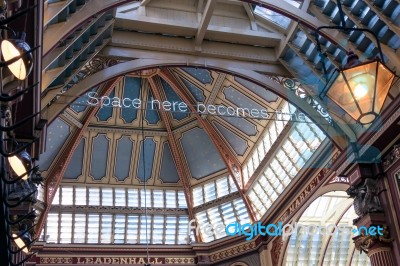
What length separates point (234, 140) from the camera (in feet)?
58.7

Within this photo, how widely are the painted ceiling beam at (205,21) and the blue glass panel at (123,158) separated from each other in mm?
6993

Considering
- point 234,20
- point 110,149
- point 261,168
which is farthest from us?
point 110,149

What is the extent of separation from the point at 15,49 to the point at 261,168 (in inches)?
539

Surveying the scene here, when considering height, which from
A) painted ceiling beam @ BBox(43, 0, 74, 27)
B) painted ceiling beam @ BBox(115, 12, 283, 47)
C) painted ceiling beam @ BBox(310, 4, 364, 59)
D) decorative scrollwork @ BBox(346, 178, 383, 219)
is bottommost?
decorative scrollwork @ BBox(346, 178, 383, 219)

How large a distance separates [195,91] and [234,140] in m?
2.09

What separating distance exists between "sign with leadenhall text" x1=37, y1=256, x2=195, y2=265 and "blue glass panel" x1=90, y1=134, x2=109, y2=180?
271 cm

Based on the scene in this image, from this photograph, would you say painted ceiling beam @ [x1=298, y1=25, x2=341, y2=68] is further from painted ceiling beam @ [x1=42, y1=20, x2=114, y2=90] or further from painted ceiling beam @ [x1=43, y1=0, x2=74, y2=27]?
painted ceiling beam @ [x1=43, y1=0, x2=74, y2=27]

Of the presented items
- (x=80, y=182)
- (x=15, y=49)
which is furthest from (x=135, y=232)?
(x=15, y=49)

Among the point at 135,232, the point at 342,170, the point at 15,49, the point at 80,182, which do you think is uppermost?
the point at 80,182

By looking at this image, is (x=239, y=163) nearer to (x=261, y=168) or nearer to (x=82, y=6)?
(x=261, y=168)

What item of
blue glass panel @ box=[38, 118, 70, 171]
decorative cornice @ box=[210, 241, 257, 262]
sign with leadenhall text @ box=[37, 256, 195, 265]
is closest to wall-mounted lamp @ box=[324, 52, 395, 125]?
decorative cornice @ box=[210, 241, 257, 262]

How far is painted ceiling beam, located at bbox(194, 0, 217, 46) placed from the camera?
11.3m

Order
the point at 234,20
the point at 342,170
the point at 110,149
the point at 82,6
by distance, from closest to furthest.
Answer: the point at 82,6 < the point at 342,170 < the point at 234,20 < the point at 110,149

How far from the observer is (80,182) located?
60.5 feet
